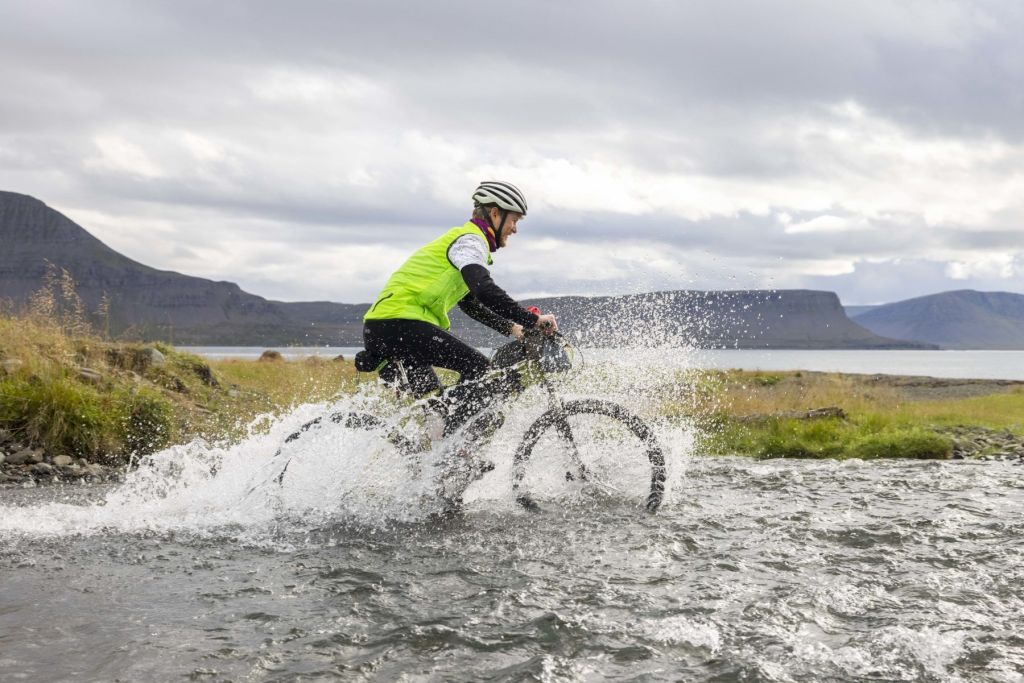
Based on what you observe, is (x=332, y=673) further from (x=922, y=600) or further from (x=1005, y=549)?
(x=1005, y=549)

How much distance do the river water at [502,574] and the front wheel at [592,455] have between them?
5cm

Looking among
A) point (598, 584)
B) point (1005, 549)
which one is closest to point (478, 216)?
point (598, 584)

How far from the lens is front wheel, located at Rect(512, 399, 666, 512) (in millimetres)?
8508

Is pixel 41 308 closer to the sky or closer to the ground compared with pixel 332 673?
closer to the sky

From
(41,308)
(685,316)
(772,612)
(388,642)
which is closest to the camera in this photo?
(388,642)

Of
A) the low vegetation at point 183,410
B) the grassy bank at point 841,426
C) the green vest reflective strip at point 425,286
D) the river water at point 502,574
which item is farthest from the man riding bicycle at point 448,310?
the grassy bank at point 841,426

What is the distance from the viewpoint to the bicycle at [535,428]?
8094 mm

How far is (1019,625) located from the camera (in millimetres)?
5207

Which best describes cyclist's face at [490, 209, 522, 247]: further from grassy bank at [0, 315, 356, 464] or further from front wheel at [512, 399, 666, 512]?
grassy bank at [0, 315, 356, 464]

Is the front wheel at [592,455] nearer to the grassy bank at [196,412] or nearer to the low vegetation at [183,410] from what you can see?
the low vegetation at [183,410]

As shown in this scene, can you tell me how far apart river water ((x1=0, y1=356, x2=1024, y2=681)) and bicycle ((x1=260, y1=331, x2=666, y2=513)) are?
A: 0.44 feet

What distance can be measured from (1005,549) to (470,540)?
15.0ft

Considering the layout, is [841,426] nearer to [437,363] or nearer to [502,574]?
[437,363]

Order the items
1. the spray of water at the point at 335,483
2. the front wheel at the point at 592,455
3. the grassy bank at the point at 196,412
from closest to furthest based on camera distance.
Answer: the spray of water at the point at 335,483 → the front wheel at the point at 592,455 → the grassy bank at the point at 196,412
